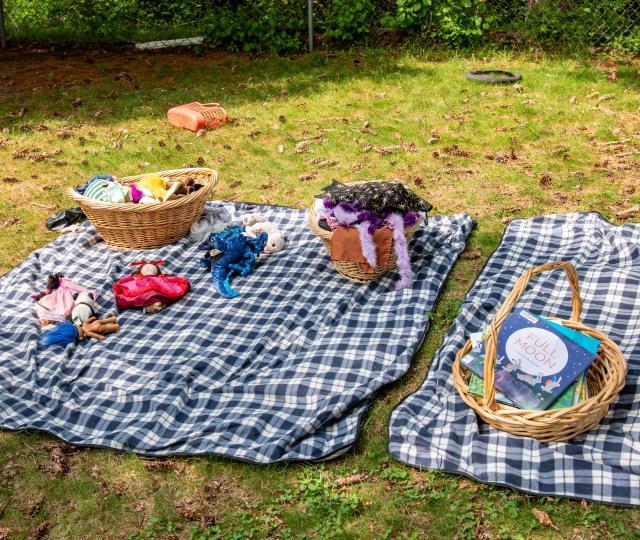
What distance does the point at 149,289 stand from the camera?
484cm

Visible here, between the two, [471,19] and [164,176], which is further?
[471,19]

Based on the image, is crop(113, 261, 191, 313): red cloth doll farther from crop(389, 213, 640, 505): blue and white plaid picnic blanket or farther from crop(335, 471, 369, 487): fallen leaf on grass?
crop(335, 471, 369, 487): fallen leaf on grass

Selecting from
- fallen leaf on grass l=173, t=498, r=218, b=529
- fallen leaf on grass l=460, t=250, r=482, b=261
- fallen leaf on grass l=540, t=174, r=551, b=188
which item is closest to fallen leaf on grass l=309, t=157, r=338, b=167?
fallen leaf on grass l=540, t=174, r=551, b=188

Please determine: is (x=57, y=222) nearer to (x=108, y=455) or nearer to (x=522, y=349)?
(x=108, y=455)

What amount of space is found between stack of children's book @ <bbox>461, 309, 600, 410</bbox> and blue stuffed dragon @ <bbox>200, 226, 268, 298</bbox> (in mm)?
2014

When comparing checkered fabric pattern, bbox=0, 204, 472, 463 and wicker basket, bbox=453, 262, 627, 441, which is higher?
→ wicker basket, bbox=453, 262, 627, 441

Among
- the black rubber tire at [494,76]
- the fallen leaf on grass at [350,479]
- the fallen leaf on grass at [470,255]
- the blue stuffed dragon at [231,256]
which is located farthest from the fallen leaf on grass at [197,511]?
the black rubber tire at [494,76]

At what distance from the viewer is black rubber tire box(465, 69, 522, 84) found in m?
8.59

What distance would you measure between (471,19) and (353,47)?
162 cm

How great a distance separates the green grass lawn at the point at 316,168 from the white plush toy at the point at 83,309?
0.97m

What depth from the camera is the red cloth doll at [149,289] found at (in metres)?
4.83

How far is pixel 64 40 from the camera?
1108cm

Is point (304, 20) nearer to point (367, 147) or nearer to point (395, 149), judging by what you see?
point (367, 147)

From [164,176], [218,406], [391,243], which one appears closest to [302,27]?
[164,176]
